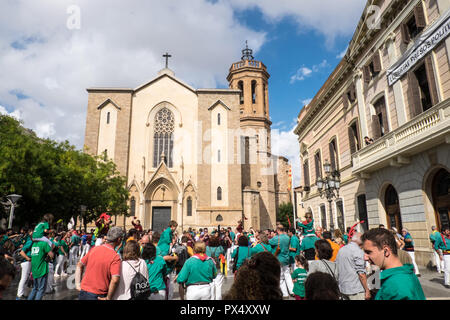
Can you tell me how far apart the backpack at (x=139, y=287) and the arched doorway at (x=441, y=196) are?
438 inches

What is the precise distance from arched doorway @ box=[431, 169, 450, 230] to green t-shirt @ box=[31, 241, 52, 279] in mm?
12714

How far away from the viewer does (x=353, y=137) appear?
1742 cm

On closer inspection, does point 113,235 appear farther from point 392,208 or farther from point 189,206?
point 189,206

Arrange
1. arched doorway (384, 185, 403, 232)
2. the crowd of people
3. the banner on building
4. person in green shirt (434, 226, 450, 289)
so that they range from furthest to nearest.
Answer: arched doorway (384, 185, 403, 232)
the banner on building
person in green shirt (434, 226, 450, 289)
the crowd of people

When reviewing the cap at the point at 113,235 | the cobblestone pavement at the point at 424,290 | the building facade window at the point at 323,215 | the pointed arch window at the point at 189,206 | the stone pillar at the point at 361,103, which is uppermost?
the stone pillar at the point at 361,103

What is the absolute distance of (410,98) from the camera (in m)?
12.0

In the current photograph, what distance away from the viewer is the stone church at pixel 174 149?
3098cm

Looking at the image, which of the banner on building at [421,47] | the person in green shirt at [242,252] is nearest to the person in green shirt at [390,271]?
the person in green shirt at [242,252]

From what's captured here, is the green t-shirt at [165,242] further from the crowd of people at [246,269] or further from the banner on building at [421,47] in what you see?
the banner on building at [421,47]

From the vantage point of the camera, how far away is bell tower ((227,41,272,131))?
4316cm

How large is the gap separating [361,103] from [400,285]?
52.0ft

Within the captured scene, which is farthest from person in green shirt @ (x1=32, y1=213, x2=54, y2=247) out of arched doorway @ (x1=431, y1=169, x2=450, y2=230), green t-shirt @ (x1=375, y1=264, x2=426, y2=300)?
arched doorway @ (x1=431, y1=169, x2=450, y2=230)

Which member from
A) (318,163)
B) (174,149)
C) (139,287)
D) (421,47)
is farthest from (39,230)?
(174,149)

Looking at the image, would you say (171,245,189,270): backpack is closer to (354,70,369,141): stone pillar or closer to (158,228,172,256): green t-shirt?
(158,228,172,256): green t-shirt
